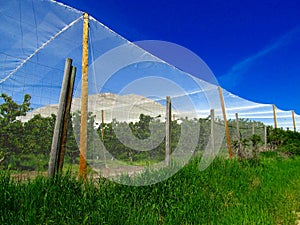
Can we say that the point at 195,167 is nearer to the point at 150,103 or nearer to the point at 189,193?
the point at 189,193

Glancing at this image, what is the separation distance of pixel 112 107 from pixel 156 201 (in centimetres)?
133

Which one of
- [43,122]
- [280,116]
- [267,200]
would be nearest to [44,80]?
[43,122]

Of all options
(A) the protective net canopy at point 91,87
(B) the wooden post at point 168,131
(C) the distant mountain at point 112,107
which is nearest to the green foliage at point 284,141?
(A) the protective net canopy at point 91,87

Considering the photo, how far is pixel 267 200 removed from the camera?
3664 millimetres

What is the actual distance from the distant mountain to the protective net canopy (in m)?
0.01

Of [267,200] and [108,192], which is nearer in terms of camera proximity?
[108,192]

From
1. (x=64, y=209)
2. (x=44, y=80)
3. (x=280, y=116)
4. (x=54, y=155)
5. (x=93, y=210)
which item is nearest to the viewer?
(x=64, y=209)

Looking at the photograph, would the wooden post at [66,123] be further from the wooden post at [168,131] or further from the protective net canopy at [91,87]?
the wooden post at [168,131]

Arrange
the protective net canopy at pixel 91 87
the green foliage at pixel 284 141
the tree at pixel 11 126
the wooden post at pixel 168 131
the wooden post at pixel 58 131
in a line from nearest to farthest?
the wooden post at pixel 58 131 → the protective net canopy at pixel 91 87 → the tree at pixel 11 126 → the wooden post at pixel 168 131 → the green foliage at pixel 284 141

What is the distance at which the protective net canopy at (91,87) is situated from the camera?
346cm

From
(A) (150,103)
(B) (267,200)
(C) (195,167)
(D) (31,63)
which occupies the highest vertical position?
(D) (31,63)

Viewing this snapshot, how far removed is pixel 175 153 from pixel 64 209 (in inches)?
101

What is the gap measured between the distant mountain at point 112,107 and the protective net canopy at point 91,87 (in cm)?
1

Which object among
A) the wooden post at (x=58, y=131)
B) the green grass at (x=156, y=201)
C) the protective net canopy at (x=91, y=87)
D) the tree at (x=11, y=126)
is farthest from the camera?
the tree at (x=11, y=126)
